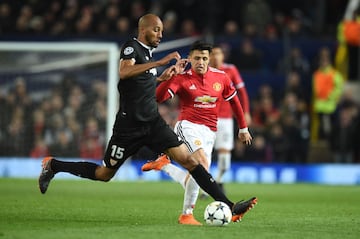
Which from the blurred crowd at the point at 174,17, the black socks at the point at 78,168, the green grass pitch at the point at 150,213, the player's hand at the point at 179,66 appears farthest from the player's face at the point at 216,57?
the blurred crowd at the point at 174,17

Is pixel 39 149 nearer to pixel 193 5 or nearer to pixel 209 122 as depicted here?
pixel 193 5

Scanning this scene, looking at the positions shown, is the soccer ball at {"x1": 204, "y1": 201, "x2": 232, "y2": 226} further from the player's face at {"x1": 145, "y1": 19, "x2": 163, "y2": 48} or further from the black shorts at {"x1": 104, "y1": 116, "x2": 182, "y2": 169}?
the player's face at {"x1": 145, "y1": 19, "x2": 163, "y2": 48}

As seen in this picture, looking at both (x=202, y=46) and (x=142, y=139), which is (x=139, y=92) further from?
(x=202, y=46)

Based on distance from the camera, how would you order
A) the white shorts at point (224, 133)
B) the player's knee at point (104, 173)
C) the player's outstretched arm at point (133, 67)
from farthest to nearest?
the white shorts at point (224, 133)
the player's knee at point (104, 173)
the player's outstretched arm at point (133, 67)

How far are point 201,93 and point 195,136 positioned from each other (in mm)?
481

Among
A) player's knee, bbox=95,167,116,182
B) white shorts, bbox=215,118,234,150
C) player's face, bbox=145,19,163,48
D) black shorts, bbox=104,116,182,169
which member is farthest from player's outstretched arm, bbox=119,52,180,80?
white shorts, bbox=215,118,234,150

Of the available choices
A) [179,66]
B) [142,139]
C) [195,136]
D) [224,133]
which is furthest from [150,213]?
[224,133]

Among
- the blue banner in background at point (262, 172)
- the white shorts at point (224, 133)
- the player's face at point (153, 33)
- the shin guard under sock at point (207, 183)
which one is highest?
the player's face at point (153, 33)

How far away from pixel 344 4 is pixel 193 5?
384cm

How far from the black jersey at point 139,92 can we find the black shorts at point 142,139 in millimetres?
93

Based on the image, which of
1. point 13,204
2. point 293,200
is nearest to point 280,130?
point 293,200

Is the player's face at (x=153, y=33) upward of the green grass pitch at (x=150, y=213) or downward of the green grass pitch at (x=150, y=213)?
upward

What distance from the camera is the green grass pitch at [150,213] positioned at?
27.1 feet

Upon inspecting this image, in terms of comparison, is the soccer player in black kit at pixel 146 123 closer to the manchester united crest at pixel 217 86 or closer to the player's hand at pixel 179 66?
the player's hand at pixel 179 66
